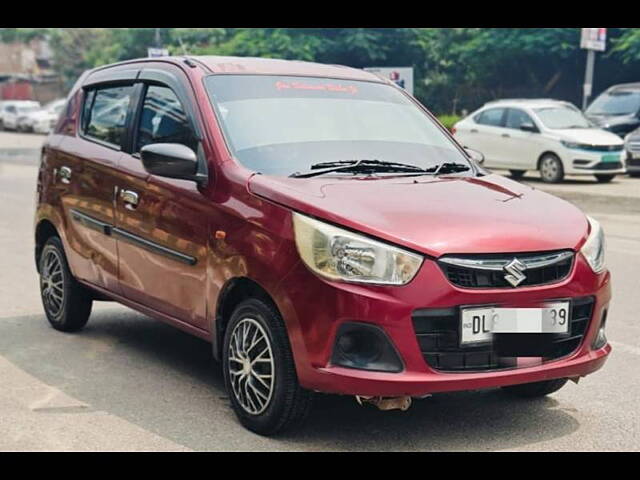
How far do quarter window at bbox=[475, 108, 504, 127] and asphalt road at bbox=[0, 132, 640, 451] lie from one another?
44.3 feet

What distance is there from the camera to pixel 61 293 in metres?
6.77

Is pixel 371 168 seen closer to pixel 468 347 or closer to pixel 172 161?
pixel 172 161

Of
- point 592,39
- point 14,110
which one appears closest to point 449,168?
point 592,39

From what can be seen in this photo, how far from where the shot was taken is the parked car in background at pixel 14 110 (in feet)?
156

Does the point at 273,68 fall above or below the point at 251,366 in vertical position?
above

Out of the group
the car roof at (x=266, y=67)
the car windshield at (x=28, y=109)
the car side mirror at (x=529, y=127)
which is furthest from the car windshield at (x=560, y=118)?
the car windshield at (x=28, y=109)

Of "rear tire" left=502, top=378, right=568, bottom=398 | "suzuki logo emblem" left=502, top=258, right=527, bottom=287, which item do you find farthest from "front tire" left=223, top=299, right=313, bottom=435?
"rear tire" left=502, top=378, right=568, bottom=398

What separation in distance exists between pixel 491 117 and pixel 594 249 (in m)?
A: 16.4

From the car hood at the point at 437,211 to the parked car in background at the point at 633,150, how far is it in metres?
15.9
